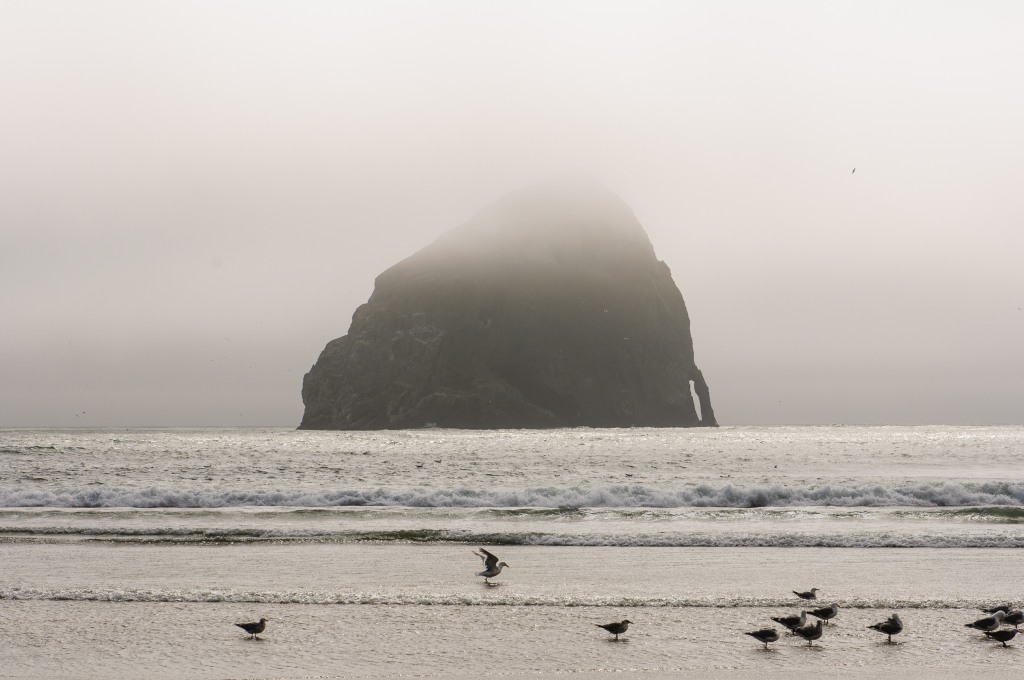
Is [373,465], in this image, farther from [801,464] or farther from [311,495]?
[801,464]

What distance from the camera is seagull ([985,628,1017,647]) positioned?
10852 millimetres

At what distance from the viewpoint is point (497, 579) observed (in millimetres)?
16047

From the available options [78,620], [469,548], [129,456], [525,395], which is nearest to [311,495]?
[469,548]

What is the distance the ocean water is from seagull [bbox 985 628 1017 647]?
0.37 feet

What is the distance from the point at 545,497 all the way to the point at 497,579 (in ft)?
59.5

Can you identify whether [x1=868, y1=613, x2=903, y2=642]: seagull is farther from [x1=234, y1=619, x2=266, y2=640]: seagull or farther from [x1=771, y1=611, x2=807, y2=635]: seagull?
[x1=234, y1=619, x2=266, y2=640]: seagull

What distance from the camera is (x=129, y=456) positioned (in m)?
64.0

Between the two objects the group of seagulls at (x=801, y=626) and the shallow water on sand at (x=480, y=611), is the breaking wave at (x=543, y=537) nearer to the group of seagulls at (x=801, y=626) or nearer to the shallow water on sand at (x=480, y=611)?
the shallow water on sand at (x=480, y=611)

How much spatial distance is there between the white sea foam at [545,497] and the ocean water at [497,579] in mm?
106

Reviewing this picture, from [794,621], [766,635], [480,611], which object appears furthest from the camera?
[480,611]

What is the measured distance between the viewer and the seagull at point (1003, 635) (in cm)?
1085

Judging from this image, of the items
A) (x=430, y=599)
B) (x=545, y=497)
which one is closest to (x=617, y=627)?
(x=430, y=599)

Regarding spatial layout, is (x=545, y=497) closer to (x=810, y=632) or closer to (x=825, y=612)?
(x=825, y=612)

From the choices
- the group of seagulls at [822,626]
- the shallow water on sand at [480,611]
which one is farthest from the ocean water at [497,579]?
the group of seagulls at [822,626]
